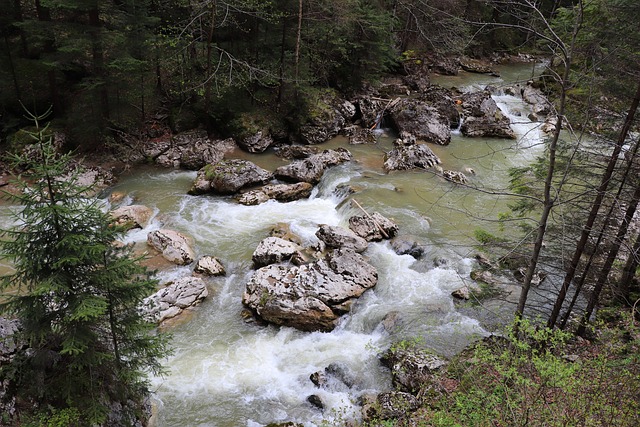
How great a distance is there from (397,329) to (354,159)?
11.5 metres

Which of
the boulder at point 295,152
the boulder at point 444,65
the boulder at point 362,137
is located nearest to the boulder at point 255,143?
the boulder at point 295,152

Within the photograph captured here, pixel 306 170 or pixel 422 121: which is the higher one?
pixel 422 121

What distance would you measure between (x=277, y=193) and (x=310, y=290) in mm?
6579

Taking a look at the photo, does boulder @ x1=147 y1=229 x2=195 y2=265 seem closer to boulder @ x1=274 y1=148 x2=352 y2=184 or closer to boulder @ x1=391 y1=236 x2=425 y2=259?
boulder @ x1=274 y1=148 x2=352 y2=184

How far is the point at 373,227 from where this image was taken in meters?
15.4

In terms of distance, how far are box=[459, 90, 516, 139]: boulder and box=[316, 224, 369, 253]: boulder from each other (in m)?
12.9

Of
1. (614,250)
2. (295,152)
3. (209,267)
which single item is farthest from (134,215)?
(614,250)

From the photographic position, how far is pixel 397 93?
28859mm

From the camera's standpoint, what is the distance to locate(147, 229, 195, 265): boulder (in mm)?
13883

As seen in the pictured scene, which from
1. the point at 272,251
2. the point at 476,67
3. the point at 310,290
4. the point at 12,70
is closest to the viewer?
the point at 310,290

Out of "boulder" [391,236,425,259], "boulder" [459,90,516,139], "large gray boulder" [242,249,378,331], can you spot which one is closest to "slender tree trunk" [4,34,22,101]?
"large gray boulder" [242,249,378,331]

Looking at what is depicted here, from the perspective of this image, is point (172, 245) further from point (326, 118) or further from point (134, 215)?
point (326, 118)

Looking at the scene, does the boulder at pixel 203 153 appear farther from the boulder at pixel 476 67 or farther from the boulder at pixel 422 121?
the boulder at pixel 476 67

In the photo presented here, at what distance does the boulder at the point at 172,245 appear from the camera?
13883 millimetres
